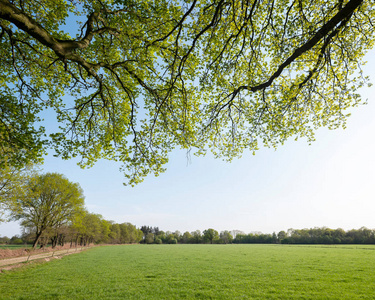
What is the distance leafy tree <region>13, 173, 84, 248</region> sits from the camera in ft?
113

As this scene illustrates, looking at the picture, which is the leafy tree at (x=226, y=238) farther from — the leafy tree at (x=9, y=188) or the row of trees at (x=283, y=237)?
the leafy tree at (x=9, y=188)

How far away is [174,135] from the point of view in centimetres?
978

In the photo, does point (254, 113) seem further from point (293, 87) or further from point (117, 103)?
point (117, 103)

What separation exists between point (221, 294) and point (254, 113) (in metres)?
9.72

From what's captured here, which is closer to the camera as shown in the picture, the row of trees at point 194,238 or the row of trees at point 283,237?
the row of trees at point 283,237

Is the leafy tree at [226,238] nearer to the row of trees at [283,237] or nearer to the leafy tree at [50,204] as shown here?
the row of trees at [283,237]

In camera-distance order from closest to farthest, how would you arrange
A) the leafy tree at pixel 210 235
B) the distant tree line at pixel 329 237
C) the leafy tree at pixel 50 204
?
the leafy tree at pixel 50 204
the distant tree line at pixel 329 237
the leafy tree at pixel 210 235

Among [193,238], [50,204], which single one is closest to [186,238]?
[193,238]

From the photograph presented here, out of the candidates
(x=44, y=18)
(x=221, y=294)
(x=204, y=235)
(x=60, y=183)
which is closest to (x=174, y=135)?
(x=44, y=18)

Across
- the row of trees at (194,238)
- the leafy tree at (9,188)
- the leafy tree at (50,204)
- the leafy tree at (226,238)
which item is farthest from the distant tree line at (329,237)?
the leafy tree at (9,188)

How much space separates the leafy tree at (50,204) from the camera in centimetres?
3453

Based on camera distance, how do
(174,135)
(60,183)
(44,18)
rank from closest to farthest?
(44,18) → (174,135) → (60,183)

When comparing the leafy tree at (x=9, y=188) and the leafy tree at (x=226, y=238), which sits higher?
the leafy tree at (x=9, y=188)

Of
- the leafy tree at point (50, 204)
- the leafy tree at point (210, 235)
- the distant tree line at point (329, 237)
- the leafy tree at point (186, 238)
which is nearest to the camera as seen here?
the leafy tree at point (50, 204)
